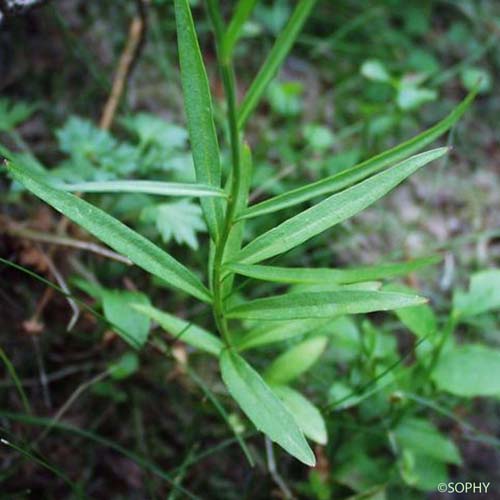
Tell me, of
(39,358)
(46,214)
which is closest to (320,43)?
(46,214)

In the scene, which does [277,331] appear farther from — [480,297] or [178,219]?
[480,297]

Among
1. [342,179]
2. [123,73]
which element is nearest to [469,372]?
[342,179]

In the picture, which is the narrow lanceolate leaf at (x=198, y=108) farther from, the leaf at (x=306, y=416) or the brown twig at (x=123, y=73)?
the brown twig at (x=123, y=73)

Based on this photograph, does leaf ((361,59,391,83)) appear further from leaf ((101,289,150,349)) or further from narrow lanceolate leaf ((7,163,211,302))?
narrow lanceolate leaf ((7,163,211,302))

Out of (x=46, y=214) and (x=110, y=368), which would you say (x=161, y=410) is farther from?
(x=46, y=214)

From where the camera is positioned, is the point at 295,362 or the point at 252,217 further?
the point at 295,362

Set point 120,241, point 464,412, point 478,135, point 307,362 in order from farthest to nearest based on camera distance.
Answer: point 478,135, point 464,412, point 307,362, point 120,241
